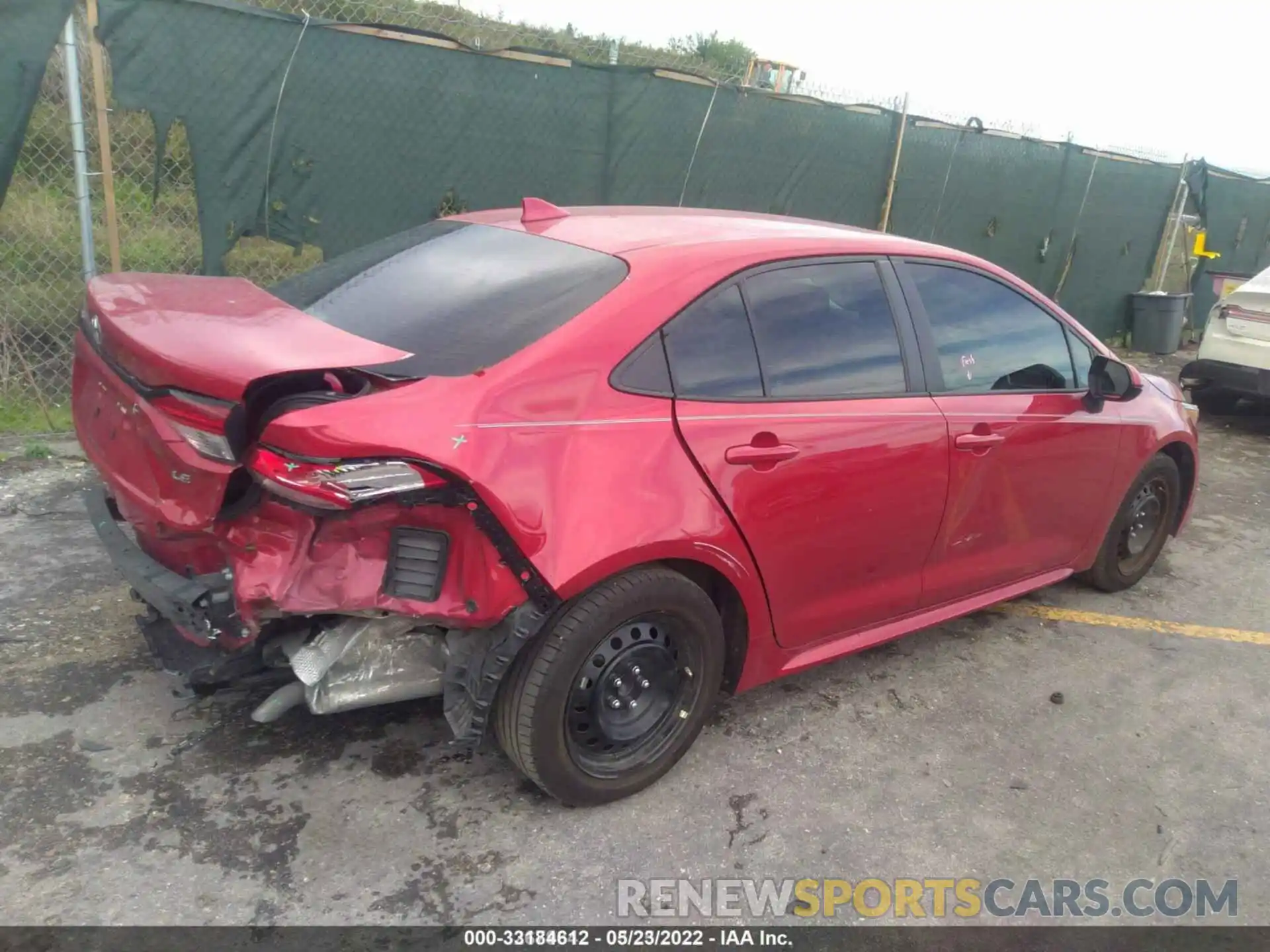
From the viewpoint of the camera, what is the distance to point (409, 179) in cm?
601

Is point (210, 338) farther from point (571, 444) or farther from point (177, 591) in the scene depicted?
point (571, 444)

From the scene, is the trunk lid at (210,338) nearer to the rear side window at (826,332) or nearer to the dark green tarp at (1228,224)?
the rear side window at (826,332)

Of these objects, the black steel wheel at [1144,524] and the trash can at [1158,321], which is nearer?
the black steel wheel at [1144,524]

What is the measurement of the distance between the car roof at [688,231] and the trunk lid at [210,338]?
817 millimetres

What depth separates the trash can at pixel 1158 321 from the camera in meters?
11.3

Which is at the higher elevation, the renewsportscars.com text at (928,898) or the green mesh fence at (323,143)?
the green mesh fence at (323,143)

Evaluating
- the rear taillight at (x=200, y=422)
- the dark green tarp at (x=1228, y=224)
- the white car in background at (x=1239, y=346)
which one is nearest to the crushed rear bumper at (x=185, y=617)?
the rear taillight at (x=200, y=422)

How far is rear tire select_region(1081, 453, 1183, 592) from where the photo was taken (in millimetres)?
4422

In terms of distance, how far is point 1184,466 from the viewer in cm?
471

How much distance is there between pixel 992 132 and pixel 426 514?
9.00m

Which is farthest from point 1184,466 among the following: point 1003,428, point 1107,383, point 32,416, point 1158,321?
point 1158,321

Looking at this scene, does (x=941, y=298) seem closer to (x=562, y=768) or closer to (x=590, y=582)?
(x=590, y=582)

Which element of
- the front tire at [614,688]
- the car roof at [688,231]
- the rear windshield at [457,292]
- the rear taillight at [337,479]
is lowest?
the front tire at [614,688]

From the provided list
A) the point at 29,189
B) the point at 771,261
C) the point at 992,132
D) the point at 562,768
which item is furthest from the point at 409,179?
the point at 992,132
